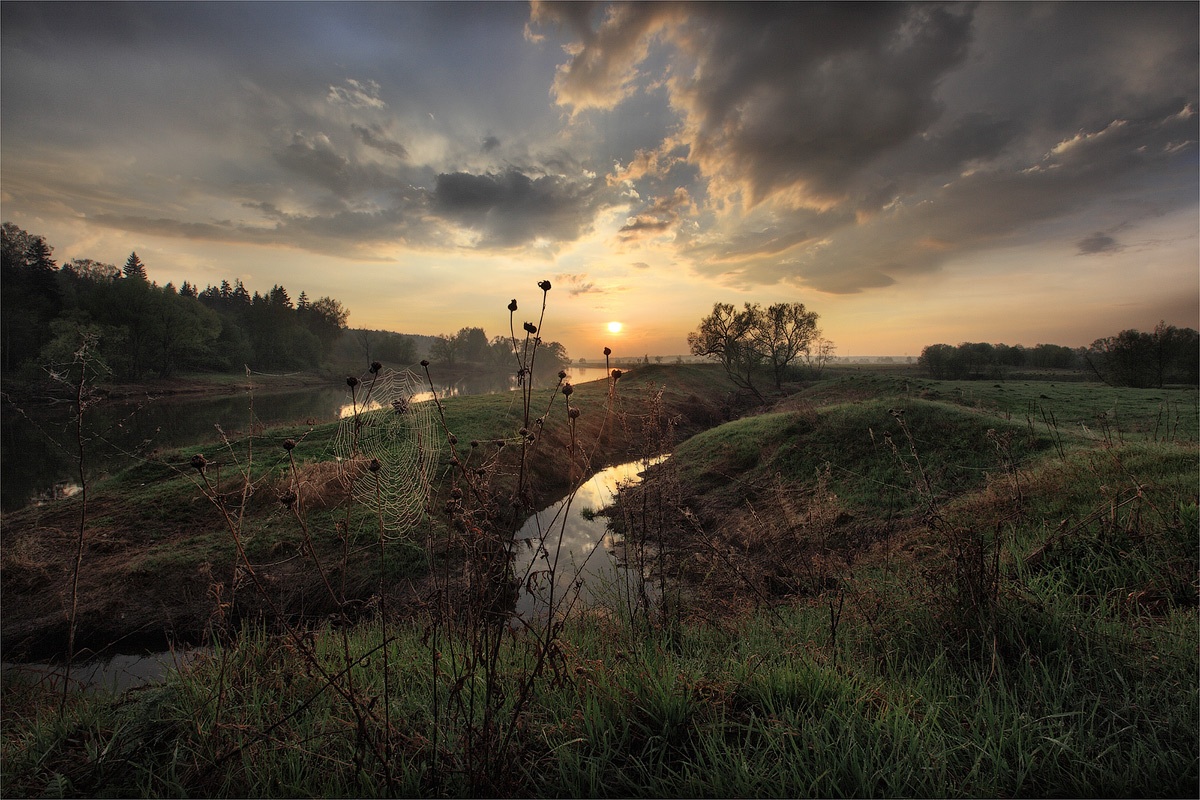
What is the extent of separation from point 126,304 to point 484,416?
55.1 metres

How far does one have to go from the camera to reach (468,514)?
7.72ft

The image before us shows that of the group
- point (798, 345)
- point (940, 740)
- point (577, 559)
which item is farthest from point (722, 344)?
point (940, 740)

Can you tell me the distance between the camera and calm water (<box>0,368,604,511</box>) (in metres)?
15.4

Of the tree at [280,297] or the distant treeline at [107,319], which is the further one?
the tree at [280,297]

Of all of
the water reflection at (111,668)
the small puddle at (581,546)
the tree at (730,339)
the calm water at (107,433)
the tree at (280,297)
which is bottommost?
the water reflection at (111,668)

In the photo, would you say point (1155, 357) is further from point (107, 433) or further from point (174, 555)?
point (107, 433)

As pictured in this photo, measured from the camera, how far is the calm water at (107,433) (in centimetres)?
1540

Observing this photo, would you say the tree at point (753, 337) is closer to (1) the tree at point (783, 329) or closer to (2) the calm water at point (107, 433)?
(1) the tree at point (783, 329)

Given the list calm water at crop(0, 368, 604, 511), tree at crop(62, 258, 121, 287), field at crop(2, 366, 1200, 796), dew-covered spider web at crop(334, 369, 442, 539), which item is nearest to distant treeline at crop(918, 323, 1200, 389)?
field at crop(2, 366, 1200, 796)

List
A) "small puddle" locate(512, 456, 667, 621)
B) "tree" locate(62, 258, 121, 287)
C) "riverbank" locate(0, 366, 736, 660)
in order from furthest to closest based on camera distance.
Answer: "tree" locate(62, 258, 121, 287), "riverbank" locate(0, 366, 736, 660), "small puddle" locate(512, 456, 667, 621)

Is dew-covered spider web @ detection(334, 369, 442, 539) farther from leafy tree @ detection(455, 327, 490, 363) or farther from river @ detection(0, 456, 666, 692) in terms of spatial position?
leafy tree @ detection(455, 327, 490, 363)

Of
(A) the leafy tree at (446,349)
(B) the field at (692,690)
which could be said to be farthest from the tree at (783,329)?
(A) the leafy tree at (446,349)

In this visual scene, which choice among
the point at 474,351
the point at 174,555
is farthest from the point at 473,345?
the point at 174,555

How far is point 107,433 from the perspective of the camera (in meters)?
21.6
